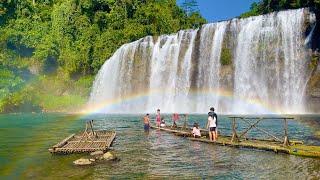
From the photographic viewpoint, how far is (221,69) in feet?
185

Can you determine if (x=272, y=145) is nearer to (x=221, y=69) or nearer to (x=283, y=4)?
(x=221, y=69)

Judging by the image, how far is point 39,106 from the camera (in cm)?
7950

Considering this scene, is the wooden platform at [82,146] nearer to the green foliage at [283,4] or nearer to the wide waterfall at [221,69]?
the wide waterfall at [221,69]

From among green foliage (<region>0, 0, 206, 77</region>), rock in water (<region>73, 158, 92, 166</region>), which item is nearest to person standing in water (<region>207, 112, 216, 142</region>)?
rock in water (<region>73, 158, 92, 166</region>)

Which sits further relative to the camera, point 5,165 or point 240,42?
point 240,42

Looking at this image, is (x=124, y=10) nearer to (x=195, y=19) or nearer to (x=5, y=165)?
(x=195, y=19)

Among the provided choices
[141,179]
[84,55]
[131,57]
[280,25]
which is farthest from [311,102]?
[84,55]

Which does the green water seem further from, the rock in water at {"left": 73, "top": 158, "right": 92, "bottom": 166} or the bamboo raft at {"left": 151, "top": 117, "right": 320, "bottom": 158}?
the bamboo raft at {"left": 151, "top": 117, "right": 320, "bottom": 158}

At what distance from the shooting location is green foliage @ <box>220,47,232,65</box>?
2192 inches

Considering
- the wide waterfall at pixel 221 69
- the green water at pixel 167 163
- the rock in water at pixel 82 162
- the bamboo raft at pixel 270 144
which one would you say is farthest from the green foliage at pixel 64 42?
the rock in water at pixel 82 162

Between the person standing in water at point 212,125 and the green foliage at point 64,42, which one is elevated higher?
the green foliage at point 64,42

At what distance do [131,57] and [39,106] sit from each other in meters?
22.9

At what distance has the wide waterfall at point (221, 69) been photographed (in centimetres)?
4984

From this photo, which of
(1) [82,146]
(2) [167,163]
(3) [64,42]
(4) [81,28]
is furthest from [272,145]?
(3) [64,42]
